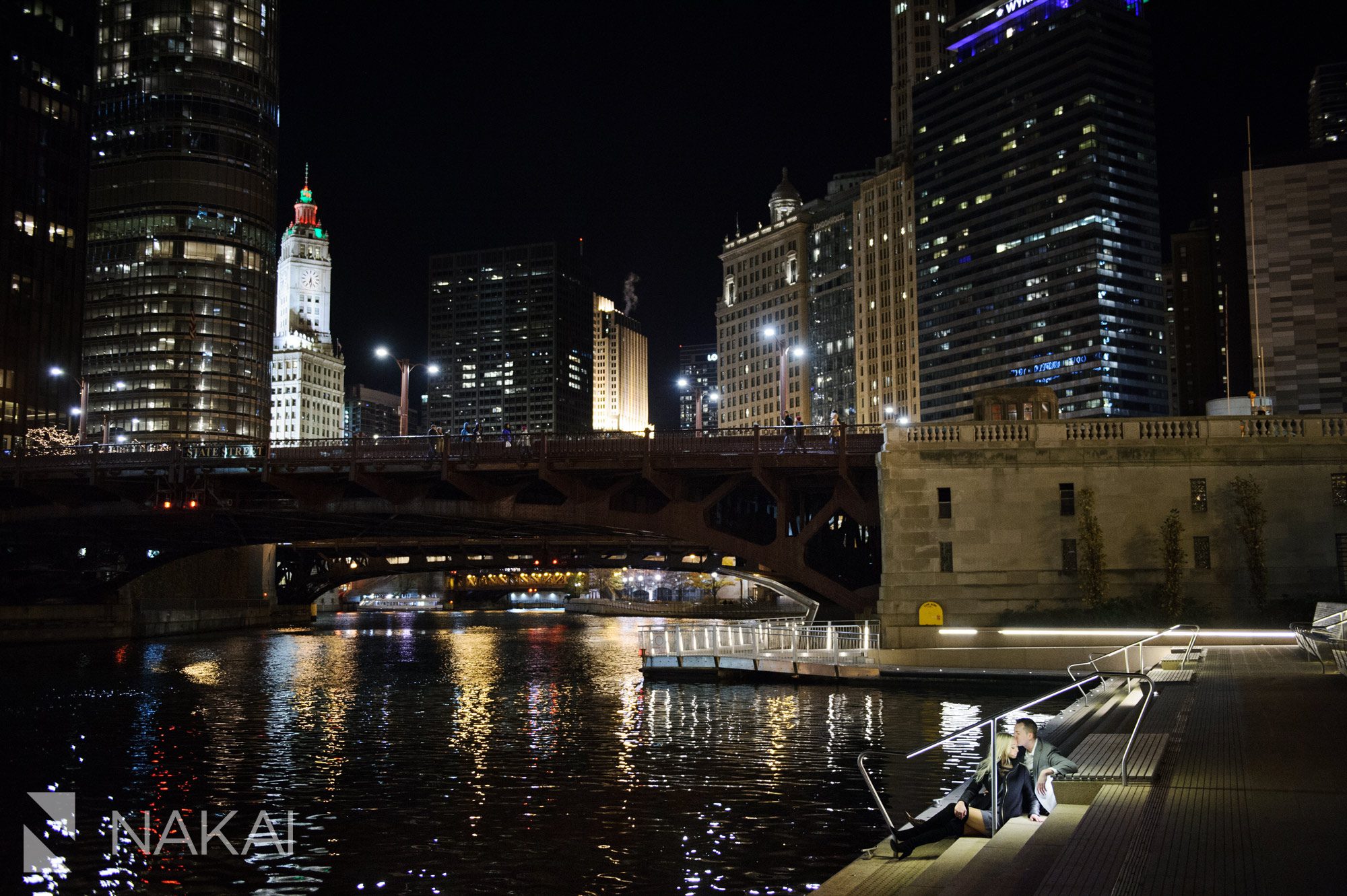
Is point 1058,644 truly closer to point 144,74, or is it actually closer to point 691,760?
point 691,760

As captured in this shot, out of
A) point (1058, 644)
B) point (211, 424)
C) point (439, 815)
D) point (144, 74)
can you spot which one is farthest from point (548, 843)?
point (144, 74)

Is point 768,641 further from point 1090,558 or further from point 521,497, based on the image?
point 521,497

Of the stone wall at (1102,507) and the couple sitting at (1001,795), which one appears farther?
the stone wall at (1102,507)

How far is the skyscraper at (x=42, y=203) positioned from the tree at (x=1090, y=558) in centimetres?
12304

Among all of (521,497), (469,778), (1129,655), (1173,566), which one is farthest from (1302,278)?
(469,778)

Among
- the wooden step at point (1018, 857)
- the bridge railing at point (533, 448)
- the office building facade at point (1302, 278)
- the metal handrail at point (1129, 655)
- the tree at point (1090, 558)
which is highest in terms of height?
the office building facade at point (1302, 278)

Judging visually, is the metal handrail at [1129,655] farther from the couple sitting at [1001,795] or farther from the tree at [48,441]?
the tree at [48,441]

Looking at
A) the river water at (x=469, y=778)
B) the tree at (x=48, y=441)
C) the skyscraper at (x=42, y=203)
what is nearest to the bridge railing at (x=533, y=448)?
the river water at (x=469, y=778)

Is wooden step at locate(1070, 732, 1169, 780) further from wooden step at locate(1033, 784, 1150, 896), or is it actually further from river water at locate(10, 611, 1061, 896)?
river water at locate(10, 611, 1061, 896)

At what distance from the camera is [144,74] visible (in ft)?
647

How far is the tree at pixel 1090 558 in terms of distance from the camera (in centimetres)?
4959

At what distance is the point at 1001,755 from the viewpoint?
55.4 feet

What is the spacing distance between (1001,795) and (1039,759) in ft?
2.71

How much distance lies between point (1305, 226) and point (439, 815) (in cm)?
14063
